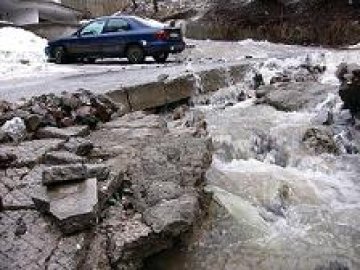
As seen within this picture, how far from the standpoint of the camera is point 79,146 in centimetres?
668

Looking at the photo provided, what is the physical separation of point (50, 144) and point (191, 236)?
1988 millimetres

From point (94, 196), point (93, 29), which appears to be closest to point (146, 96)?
point (94, 196)

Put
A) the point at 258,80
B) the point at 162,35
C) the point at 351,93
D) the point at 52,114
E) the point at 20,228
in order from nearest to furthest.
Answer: the point at 20,228 → the point at 52,114 → the point at 351,93 → the point at 258,80 → the point at 162,35

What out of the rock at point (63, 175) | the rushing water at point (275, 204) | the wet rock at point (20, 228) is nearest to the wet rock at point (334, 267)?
the rushing water at point (275, 204)

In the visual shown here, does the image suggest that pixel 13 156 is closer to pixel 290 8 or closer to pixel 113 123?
pixel 113 123

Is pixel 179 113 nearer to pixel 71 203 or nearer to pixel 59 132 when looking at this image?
pixel 59 132

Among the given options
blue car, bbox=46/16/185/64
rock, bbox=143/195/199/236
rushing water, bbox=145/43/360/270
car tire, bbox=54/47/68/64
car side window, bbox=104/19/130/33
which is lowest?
rushing water, bbox=145/43/360/270

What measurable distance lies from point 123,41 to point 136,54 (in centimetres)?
55

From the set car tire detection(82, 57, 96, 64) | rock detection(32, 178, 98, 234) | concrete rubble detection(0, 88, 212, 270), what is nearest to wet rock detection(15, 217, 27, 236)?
concrete rubble detection(0, 88, 212, 270)

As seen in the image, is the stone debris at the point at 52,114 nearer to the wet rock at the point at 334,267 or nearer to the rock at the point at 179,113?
the rock at the point at 179,113

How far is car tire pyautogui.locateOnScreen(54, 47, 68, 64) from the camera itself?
19.0 meters

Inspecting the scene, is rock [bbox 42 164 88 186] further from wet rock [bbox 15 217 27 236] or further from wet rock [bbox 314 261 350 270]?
wet rock [bbox 314 261 350 270]

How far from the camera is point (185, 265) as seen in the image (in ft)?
18.5

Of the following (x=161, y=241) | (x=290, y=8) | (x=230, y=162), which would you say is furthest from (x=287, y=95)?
(x=290, y=8)
